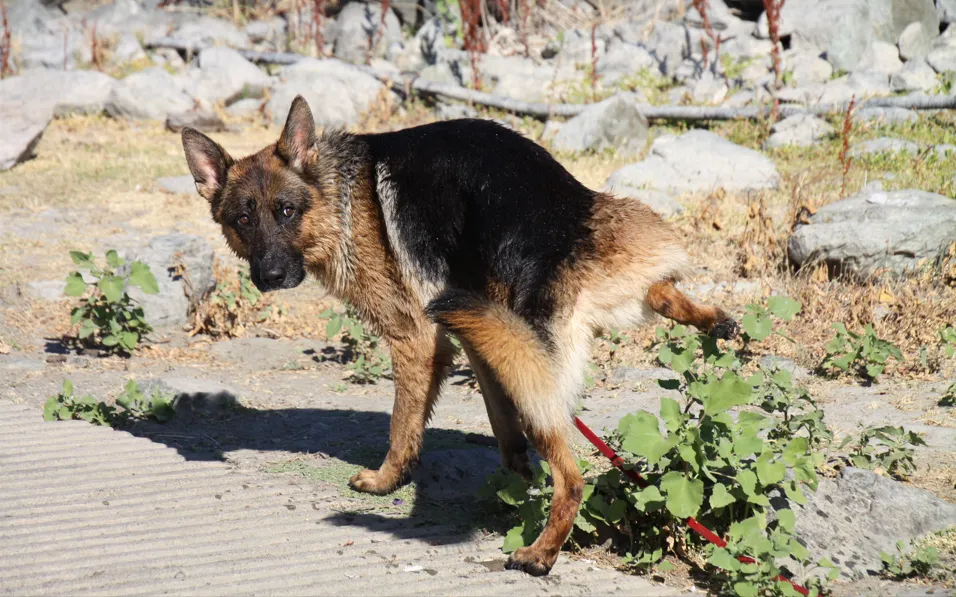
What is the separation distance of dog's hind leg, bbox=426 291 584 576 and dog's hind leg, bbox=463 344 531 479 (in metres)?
0.92

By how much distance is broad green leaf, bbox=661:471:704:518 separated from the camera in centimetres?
392

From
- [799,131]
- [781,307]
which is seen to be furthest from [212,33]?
[781,307]

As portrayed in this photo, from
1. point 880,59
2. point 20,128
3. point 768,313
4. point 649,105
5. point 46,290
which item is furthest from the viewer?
point 880,59

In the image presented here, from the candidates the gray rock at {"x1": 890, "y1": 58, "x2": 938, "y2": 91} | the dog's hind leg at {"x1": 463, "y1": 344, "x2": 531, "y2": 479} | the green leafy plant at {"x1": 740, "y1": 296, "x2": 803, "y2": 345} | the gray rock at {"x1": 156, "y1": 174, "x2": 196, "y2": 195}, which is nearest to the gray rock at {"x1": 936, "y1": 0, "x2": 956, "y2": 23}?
the gray rock at {"x1": 890, "y1": 58, "x2": 938, "y2": 91}

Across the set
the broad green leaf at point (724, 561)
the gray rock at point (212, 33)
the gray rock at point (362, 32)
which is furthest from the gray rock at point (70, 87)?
the broad green leaf at point (724, 561)

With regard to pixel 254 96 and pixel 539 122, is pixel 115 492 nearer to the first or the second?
pixel 539 122

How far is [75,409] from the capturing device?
5820mm

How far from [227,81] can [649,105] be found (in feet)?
23.6

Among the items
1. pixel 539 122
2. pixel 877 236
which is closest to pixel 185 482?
pixel 877 236

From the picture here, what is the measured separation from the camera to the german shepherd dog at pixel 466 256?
3986 mm

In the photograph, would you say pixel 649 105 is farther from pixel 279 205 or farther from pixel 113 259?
pixel 279 205

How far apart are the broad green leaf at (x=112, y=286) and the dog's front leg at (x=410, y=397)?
10.3 feet

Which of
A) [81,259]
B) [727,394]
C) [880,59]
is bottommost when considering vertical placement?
[81,259]

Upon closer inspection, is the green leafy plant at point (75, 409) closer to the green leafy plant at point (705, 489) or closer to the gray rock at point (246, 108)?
the green leafy plant at point (705, 489)
